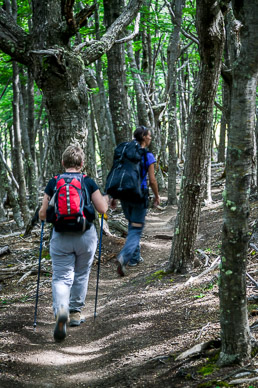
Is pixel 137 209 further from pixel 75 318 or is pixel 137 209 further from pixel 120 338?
pixel 120 338

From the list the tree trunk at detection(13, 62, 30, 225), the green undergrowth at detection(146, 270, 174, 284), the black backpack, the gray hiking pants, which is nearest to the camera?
the gray hiking pants

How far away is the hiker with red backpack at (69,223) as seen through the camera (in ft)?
14.6

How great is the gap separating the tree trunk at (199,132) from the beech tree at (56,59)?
2.76m

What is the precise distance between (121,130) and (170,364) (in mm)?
9202

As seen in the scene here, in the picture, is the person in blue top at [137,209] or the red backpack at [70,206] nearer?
the red backpack at [70,206]

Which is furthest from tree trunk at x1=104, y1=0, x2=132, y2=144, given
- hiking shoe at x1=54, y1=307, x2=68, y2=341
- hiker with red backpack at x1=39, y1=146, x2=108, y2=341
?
hiking shoe at x1=54, y1=307, x2=68, y2=341

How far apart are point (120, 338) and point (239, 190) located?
2480 mm

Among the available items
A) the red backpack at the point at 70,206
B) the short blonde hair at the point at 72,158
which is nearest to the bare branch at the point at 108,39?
the short blonde hair at the point at 72,158

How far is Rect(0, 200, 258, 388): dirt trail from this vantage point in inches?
144

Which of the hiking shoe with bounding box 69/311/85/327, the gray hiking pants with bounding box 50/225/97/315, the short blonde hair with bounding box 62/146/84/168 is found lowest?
the hiking shoe with bounding box 69/311/85/327

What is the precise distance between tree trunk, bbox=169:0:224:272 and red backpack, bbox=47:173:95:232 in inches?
76.4

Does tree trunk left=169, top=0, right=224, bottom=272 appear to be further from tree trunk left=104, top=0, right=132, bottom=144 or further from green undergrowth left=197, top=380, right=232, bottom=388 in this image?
tree trunk left=104, top=0, right=132, bottom=144

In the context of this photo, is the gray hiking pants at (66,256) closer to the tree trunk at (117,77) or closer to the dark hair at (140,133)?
the dark hair at (140,133)

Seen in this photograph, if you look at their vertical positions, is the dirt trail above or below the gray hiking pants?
below
